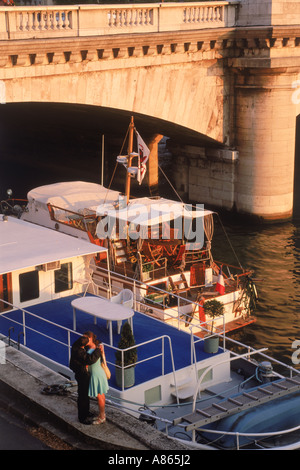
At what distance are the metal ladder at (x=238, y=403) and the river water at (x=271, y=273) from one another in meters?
7.74

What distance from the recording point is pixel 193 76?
35094mm

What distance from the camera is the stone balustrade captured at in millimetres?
26516

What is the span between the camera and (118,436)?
42.8ft

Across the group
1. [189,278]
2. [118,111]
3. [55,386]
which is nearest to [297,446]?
[55,386]

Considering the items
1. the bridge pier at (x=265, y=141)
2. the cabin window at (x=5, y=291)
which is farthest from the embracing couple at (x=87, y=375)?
the bridge pier at (x=265, y=141)

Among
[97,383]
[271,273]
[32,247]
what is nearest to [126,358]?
[97,383]

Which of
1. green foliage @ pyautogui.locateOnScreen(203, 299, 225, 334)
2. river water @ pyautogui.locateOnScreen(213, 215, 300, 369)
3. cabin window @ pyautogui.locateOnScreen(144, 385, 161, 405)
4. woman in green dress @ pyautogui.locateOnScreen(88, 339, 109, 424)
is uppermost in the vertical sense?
woman in green dress @ pyautogui.locateOnScreen(88, 339, 109, 424)

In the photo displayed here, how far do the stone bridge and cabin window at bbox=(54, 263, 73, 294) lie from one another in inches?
349

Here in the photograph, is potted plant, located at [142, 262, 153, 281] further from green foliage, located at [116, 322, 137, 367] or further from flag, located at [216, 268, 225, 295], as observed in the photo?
green foliage, located at [116, 322, 137, 367]

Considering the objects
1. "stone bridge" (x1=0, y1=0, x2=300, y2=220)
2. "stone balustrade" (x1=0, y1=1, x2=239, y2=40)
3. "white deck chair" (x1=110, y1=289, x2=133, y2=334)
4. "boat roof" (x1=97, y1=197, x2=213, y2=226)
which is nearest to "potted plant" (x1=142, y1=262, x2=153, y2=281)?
"boat roof" (x1=97, y1=197, x2=213, y2=226)

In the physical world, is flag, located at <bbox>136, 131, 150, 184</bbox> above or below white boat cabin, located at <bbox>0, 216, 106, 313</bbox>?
above

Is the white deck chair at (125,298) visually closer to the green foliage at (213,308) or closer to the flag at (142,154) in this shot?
the green foliage at (213,308)

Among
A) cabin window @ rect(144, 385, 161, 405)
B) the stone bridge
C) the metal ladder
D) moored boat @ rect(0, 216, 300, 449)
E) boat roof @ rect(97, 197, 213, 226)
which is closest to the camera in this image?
the metal ladder

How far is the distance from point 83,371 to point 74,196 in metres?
14.5
